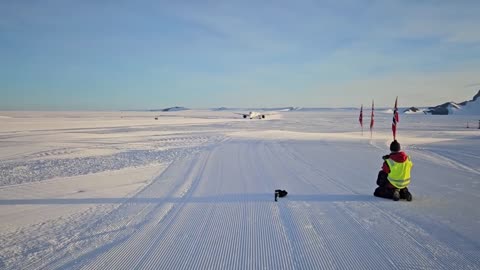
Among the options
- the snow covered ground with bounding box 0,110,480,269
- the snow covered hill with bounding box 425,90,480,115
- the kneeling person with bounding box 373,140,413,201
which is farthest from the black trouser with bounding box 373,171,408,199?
the snow covered hill with bounding box 425,90,480,115

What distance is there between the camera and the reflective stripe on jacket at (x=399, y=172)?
580cm

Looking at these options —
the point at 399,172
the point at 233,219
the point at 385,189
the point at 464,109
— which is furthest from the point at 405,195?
the point at 464,109

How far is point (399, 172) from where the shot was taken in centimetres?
586

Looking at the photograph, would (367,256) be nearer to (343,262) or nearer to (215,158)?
(343,262)

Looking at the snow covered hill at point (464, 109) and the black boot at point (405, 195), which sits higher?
the snow covered hill at point (464, 109)

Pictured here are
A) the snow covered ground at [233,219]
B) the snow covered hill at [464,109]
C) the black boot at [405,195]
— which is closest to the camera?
the snow covered ground at [233,219]

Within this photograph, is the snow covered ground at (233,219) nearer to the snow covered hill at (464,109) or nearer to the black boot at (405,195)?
the black boot at (405,195)

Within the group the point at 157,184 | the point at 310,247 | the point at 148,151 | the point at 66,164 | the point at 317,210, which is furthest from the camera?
the point at 148,151

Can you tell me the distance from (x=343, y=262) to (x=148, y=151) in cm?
1149

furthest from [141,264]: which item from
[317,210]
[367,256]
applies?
[317,210]

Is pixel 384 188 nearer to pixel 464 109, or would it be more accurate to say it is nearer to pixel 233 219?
pixel 233 219

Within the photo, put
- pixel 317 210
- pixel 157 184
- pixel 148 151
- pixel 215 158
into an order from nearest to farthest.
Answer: pixel 317 210
pixel 157 184
pixel 215 158
pixel 148 151

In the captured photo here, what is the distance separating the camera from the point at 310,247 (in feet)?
13.1

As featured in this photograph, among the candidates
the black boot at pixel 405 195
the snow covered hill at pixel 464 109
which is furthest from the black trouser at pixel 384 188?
the snow covered hill at pixel 464 109
